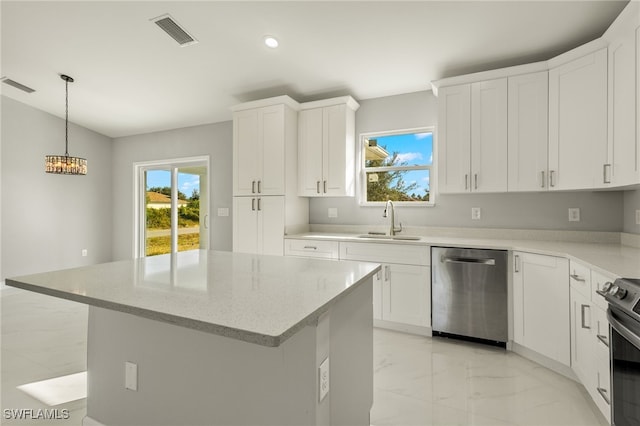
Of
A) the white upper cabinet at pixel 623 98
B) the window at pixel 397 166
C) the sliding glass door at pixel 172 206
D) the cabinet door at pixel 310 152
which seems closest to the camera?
the white upper cabinet at pixel 623 98

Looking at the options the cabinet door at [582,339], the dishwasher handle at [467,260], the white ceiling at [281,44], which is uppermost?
the white ceiling at [281,44]

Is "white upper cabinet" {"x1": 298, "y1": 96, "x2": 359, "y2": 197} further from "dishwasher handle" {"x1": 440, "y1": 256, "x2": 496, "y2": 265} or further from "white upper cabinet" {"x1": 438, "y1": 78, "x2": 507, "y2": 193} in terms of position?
"dishwasher handle" {"x1": 440, "y1": 256, "x2": 496, "y2": 265}

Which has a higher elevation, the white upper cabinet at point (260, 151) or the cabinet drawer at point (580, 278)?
the white upper cabinet at point (260, 151)

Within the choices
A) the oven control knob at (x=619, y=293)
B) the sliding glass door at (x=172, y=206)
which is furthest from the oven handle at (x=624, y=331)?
the sliding glass door at (x=172, y=206)

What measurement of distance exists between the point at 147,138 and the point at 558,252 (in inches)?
240

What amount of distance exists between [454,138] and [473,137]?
0.56 ft

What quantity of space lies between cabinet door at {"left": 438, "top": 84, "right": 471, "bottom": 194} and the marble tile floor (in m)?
1.53

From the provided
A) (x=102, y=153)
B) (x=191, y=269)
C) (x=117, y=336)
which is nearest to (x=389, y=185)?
(x=191, y=269)

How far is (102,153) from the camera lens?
19.1 ft

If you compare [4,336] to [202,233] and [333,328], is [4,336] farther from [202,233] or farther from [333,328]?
[333,328]

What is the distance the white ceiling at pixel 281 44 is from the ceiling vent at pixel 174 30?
6cm

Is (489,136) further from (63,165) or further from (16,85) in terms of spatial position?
(16,85)

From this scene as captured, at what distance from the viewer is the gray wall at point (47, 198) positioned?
470 centimetres

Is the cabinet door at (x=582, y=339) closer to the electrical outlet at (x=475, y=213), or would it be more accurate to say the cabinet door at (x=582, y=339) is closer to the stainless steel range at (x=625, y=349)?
the stainless steel range at (x=625, y=349)
